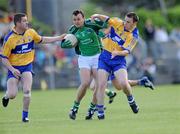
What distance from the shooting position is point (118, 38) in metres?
17.6

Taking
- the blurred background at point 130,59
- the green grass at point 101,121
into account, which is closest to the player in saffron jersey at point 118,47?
the green grass at point 101,121

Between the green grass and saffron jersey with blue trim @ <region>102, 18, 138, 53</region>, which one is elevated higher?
saffron jersey with blue trim @ <region>102, 18, 138, 53</region>

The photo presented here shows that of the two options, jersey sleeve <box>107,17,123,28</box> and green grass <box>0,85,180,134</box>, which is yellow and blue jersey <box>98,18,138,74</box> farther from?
green grass <box>0,85,180,134</box>

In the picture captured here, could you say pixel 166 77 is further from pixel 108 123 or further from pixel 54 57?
pixel 108 123

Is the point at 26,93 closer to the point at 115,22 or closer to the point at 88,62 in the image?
the point at 88,62

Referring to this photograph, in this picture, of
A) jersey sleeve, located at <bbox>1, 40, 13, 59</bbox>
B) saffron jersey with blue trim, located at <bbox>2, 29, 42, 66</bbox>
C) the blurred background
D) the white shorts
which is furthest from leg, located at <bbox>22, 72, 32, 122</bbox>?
the blurred background

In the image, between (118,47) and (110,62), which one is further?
(118,47)

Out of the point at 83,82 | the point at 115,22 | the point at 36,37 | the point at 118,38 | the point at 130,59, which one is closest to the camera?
the point at 83,82

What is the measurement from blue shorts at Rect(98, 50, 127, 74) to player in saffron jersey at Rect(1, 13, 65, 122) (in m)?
0.97

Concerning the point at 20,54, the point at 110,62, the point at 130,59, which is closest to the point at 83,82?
the point at 110,62

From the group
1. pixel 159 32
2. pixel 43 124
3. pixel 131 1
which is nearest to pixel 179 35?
pixel 159 32

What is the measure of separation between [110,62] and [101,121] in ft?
5.43

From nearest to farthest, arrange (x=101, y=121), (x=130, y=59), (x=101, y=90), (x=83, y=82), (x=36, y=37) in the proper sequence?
(x=101, y=121) < (x=101, y=90) < (x=83, y=82) < (x=36, y=37) < (x=130, y=59)

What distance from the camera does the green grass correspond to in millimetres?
14391
